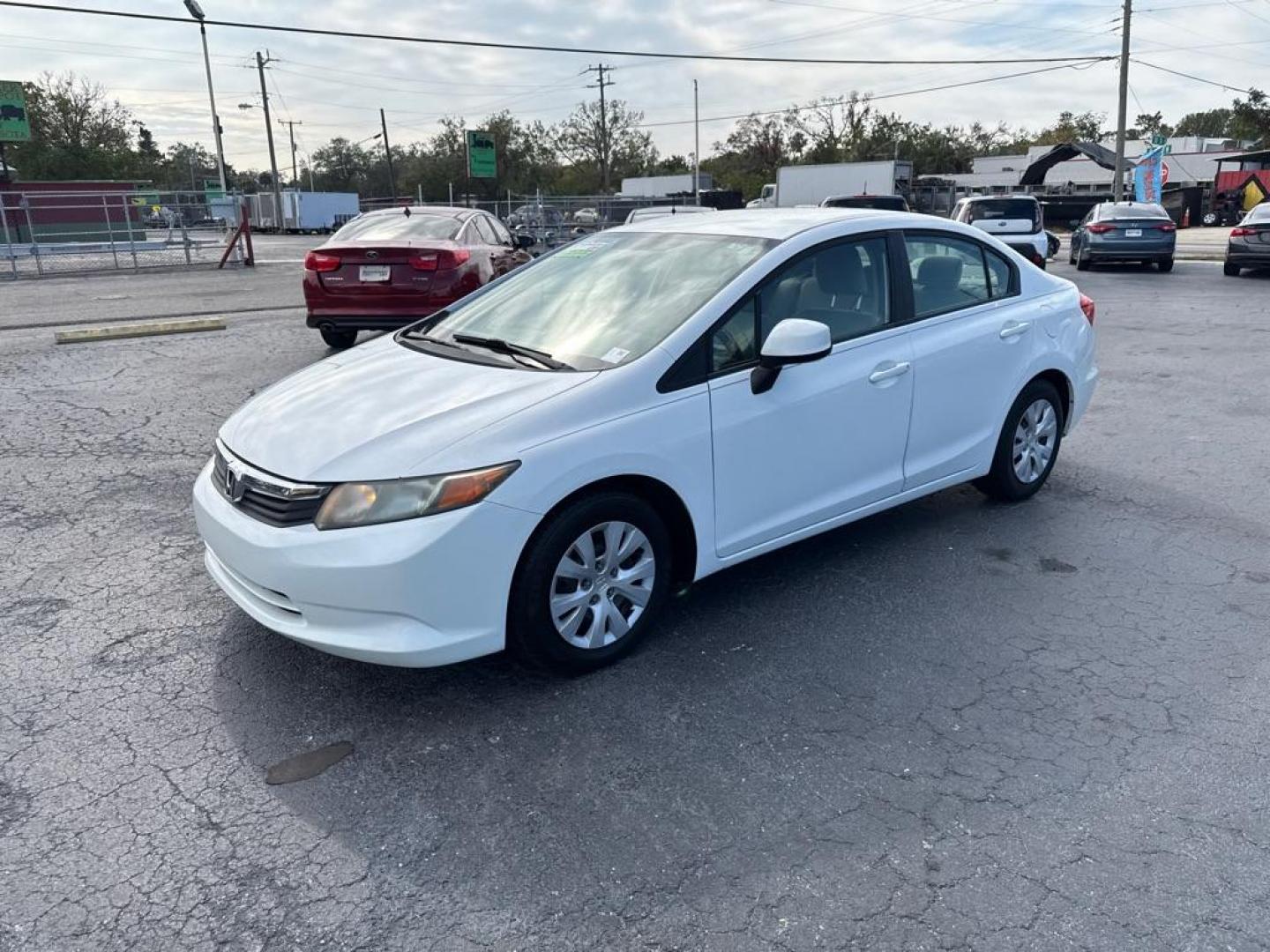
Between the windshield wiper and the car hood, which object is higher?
the windshield wiper

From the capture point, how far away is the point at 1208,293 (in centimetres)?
1562

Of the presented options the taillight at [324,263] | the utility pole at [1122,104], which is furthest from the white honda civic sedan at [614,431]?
the utility pole at [1122,104]

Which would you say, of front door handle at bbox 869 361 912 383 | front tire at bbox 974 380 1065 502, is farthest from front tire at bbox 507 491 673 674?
front tire at bbox 974 380 1065 502

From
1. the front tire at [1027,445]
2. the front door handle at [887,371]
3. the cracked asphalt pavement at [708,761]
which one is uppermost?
the front door handle at [887,371]

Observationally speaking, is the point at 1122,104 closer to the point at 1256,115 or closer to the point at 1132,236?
the point at 1132,236

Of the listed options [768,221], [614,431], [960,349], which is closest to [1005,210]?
[960,349]

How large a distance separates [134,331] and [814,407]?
31.2ft

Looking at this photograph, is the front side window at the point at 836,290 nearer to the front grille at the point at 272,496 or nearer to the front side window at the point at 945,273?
the front side window at the point at 945,273

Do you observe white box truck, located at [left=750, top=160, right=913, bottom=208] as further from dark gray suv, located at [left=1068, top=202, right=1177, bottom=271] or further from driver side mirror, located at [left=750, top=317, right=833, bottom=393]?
driver side mirror, located at [left=750, top=317, right=833, bottom=393]

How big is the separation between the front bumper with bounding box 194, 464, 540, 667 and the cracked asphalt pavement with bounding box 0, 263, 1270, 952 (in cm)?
31

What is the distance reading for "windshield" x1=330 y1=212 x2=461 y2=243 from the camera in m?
9.63

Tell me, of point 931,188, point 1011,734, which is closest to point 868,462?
point 1011,734

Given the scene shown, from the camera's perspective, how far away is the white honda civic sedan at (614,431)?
305cm

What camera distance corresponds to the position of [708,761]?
2.98m
